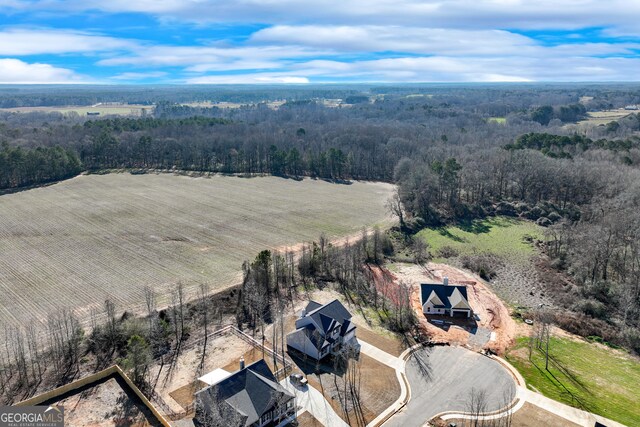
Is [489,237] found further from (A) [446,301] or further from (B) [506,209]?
(A) [446,301]

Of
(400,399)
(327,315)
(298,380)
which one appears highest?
(327,315)

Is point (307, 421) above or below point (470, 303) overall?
above

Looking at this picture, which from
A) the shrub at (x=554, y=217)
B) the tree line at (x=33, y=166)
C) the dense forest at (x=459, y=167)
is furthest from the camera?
the tree line at (x=33, y=166)

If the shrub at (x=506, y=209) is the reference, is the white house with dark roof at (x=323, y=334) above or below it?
above

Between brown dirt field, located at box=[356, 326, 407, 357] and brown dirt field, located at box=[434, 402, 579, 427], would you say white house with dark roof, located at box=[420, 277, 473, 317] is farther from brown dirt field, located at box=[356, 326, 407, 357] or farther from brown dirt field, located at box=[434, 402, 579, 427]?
brown dirt field, located at box=[434, 402, 579, 427]

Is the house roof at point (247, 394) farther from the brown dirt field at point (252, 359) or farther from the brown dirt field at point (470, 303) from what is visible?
the brown dirt field at point (470, 303)

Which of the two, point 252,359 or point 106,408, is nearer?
point 106,408

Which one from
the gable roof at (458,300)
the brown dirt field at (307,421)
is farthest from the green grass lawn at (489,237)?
the brown dirt field at (307,421)

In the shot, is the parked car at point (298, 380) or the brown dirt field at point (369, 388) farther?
the parked car at point (298, 380)

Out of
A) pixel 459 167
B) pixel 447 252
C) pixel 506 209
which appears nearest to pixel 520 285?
pixel 447 252

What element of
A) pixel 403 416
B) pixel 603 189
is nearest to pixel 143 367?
pixel 403 416
